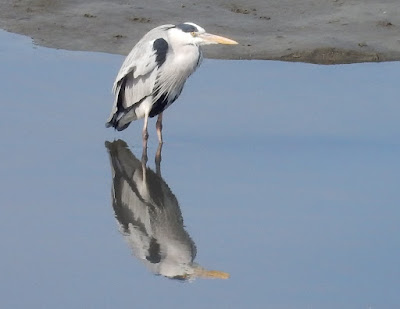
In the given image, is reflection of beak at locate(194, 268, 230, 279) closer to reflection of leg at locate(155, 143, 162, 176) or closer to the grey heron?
reflection of leg at locate(155, 143, 162, 176)

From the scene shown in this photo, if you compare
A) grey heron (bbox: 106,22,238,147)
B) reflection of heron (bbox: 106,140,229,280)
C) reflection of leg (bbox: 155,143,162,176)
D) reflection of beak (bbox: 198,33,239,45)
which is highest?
reflection of beak (bbox: 198,33,239,45)

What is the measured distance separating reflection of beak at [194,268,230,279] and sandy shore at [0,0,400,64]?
17.9 ft

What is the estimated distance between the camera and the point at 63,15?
14.1 metres

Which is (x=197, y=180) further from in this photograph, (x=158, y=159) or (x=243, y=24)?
(x=243, y=24)

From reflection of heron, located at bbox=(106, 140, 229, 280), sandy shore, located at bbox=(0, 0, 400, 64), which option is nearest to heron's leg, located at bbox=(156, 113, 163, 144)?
reflection of heron, located at bbox=(106, 140, 229, 280)

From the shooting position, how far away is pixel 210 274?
7.50 m

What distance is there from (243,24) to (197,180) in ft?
15.8

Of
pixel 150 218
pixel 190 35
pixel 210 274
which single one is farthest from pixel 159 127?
pixel 210 274

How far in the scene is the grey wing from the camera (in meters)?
10.5

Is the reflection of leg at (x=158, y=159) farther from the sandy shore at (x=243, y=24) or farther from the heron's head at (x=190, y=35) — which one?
the sandy shore at (x=243, y=24)

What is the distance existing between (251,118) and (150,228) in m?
2.41

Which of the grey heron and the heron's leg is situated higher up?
the grey heron

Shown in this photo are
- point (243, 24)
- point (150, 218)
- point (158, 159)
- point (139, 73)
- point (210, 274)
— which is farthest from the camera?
point (243, 24)

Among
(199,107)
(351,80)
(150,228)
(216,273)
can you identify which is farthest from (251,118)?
(216,273)
